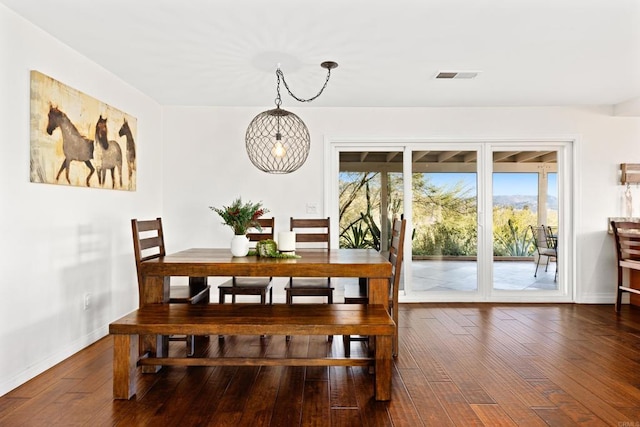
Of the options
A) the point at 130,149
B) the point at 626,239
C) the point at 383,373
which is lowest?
the point at 383,373

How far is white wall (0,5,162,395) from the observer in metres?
2.43

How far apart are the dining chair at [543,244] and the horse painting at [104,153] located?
458 centimetres

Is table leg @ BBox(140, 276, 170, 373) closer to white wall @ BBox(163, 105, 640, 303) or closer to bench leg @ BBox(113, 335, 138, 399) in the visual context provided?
bench leg @ BBox(113, 335, 138, 399)

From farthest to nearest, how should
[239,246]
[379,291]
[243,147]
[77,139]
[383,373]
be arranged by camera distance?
1. [243,147]
2. [77,139]
3. [239,246]
4. [379,291]
5. [383,373]

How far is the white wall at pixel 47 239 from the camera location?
243cm

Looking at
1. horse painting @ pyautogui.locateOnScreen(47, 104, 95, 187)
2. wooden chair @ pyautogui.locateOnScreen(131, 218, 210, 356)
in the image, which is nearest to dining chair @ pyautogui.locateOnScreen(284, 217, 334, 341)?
wooden chair @ pyautogui.locateOnScreen(131, 218, 210, 356)

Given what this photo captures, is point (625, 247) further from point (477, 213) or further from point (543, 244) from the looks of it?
point (477, 213)

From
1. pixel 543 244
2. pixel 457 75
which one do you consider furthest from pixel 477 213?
pixel 457 75

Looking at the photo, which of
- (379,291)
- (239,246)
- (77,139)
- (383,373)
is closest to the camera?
(383,373)

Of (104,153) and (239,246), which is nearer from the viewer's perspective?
(239,246)

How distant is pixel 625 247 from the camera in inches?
171

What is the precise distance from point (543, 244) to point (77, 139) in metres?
4.94

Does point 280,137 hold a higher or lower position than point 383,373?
higher

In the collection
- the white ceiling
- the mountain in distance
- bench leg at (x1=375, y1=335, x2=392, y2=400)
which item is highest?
the white ceiling
